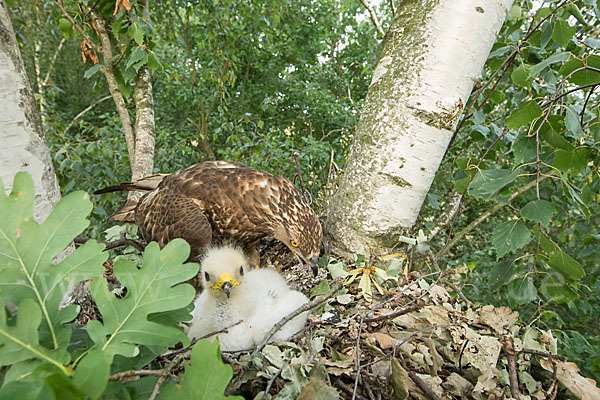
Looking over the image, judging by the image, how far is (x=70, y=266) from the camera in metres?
0.63

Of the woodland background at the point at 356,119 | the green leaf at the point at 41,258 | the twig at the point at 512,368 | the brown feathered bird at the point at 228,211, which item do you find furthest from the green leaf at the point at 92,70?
the twig at the point at 512,368

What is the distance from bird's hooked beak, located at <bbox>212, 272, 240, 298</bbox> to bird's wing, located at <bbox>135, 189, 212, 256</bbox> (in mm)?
214

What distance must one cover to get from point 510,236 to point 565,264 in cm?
20

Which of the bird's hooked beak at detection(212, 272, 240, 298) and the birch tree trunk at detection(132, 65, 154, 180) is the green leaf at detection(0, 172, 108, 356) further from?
the birch tree trunk at detection(132, 65, 154, 180)

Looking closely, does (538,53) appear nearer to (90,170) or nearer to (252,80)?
(90,170)

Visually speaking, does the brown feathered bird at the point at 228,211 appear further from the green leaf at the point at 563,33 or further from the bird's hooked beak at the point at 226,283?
the green leaf at the point at 563,33

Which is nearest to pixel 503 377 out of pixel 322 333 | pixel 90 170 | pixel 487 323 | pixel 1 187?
pixel 487 323

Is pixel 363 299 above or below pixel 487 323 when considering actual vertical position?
below

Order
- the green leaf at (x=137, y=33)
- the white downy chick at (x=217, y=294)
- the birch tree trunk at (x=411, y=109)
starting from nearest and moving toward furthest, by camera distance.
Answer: the white downy chick at (x=217, y=294), the birch tree trunk at (x=411, y=109), the green leaf at (x=137, y=33)

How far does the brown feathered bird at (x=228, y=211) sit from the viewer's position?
66.8 inches

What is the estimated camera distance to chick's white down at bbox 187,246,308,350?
1.34m

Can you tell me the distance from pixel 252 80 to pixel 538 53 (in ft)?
22.4

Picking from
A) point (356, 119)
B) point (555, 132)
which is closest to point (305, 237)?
point (555, 132)

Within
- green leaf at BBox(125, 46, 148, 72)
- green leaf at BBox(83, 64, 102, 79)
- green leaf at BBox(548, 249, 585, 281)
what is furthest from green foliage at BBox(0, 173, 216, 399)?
green leaf at BBox(83, 64, 102, 79)
